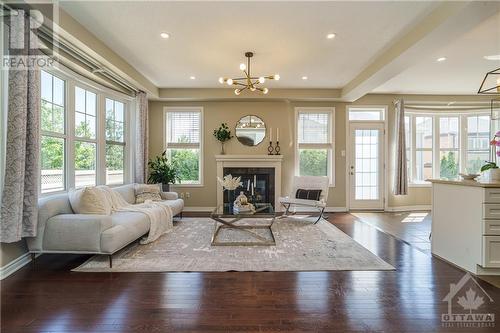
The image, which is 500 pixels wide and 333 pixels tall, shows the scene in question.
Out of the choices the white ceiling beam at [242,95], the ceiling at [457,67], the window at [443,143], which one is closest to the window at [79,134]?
the white ceiling beam at [242,95]

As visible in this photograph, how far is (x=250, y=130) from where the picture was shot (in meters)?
6.17

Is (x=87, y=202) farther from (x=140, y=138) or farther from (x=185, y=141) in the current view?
(x=185, y=141)

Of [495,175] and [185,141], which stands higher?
[185,141]

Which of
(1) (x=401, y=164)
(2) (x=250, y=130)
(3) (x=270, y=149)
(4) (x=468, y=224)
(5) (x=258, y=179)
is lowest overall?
(4) (x=468, y=224)

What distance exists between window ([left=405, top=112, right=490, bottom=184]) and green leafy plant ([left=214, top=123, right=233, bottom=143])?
14.2 ft

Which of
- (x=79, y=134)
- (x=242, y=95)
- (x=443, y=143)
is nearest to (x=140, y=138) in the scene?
(x=79, y=134)

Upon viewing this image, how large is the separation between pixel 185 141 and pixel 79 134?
2.44 meters

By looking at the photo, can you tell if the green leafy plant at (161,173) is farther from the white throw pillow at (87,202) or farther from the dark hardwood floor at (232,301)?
the dark hardwood floor at (232,301)

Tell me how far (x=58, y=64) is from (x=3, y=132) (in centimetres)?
139

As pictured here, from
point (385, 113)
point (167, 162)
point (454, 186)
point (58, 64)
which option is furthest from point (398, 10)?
point (167, 162)

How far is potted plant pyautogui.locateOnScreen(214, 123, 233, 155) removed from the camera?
6.00 meters

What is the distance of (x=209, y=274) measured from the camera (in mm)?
2672

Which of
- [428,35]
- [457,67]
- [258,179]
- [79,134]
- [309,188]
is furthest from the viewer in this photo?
[258,179]

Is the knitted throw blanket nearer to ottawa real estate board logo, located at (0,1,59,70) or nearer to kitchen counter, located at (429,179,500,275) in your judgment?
ottawa real estate board logo, located at (0,1,59,70)
